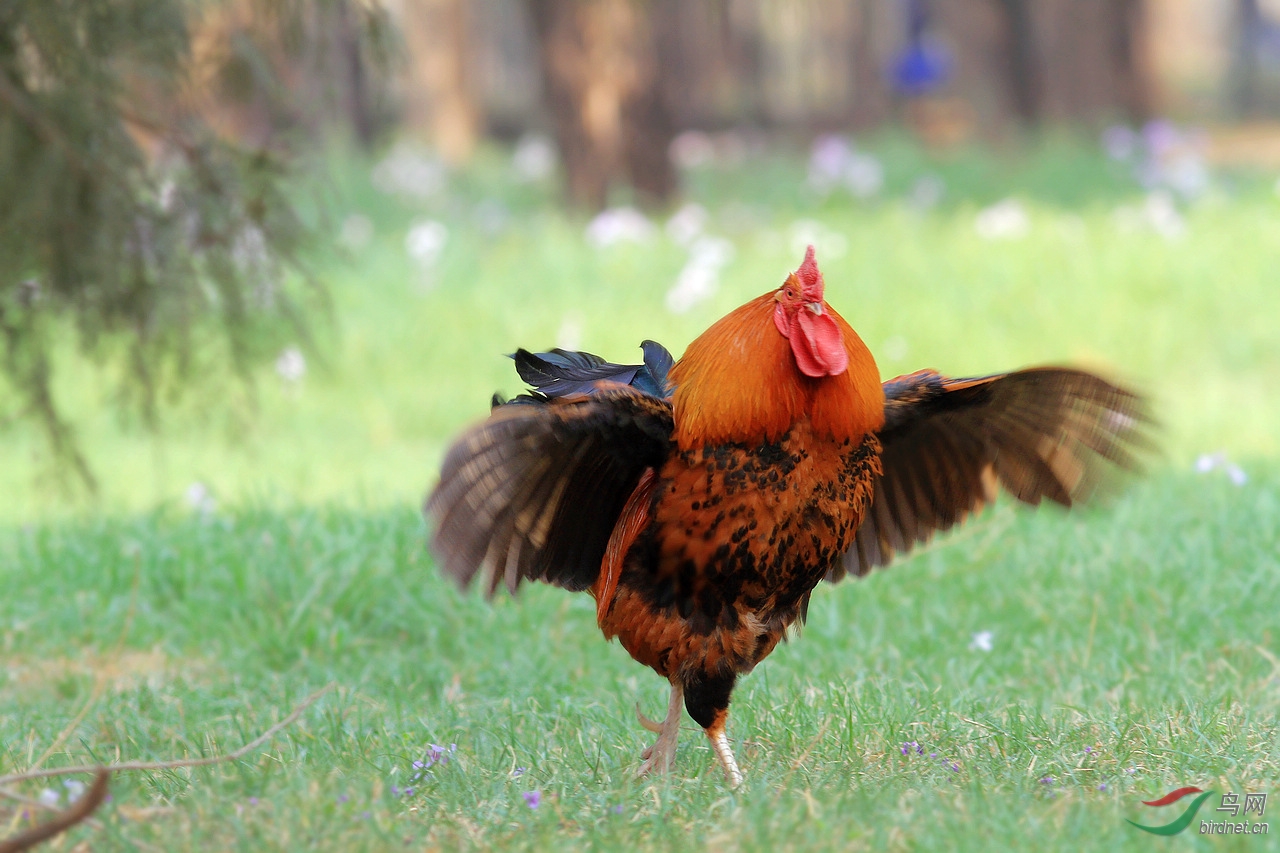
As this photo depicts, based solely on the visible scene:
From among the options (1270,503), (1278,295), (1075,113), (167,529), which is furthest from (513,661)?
(1075,113)

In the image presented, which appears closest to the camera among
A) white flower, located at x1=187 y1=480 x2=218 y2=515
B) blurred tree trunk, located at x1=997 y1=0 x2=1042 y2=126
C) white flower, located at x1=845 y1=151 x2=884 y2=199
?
white flower, located at x1=187 y1=480 x2=218 y2=515

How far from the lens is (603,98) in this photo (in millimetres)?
12008

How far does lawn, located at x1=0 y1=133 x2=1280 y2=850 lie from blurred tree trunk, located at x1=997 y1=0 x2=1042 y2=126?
822cm

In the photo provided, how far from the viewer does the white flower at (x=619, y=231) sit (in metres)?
10.4

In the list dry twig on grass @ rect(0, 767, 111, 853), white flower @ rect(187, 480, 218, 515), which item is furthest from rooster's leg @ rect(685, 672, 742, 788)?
white flower @ rect(187, 480, 218, 515)

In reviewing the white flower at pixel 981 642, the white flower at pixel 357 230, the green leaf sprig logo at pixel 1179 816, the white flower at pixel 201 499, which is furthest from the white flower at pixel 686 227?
the green leaf sprig logo at pixel 1179 816

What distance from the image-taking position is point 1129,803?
2.90 meters

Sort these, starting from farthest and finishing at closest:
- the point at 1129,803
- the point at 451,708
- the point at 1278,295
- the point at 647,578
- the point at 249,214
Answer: the point at 1278,295 < the point at 249,214 < the point at 451,708 < the point at 647,578 < the point at 1129,803

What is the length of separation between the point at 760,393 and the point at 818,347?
0.54 feet

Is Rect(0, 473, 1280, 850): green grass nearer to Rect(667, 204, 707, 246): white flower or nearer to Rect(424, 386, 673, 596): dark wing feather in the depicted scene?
Rect(424, 386, 673, 596): dark wing feather

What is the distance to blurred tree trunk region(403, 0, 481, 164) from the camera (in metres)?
22.5

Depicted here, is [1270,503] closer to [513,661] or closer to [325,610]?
[513,661]

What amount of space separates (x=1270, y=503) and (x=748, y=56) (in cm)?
2794

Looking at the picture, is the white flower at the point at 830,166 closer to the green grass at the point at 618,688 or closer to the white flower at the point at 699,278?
the white flower at the point at 699,278
